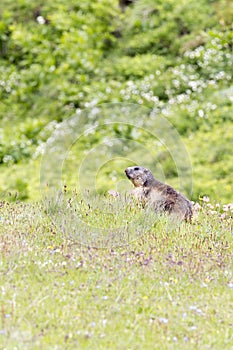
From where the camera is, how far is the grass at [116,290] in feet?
13.3

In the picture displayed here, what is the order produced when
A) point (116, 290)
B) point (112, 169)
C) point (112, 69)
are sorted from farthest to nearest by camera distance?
point (112, 69) → point (112, 169) → point (116, 290)

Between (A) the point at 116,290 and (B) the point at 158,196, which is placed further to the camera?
(B) the point at 158,196

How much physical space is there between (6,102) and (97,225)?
8.28 meters

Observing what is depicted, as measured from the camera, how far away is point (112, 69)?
12883 mm

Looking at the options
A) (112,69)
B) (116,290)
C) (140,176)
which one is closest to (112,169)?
(112,69)

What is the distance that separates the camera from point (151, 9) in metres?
13.6

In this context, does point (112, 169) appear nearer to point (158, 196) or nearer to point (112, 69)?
point (112, 69)

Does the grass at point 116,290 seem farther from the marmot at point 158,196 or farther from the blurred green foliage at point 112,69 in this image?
the blurred green foliage at point 112,69

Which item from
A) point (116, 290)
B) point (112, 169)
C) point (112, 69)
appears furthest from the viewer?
point (112, 69)

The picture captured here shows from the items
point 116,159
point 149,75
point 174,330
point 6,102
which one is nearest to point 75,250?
point 174,330

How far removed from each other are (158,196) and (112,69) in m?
7.00

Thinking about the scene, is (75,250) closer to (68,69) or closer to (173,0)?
(68,69)

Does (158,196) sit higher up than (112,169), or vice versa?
(112,169)

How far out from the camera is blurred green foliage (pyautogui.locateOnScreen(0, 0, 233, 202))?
1135 cm
